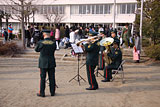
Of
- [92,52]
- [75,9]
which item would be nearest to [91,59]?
[92,52]

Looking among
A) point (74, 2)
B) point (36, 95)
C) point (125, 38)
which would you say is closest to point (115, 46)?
point (36, 95)

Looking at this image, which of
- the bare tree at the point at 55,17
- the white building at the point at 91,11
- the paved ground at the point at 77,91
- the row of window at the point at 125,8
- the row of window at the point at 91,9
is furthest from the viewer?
the row of window at the point at 91,9

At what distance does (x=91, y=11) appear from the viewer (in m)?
35.8

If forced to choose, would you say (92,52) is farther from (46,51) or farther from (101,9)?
(101,9)

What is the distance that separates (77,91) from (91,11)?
3094 cm

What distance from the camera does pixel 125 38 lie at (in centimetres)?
1410

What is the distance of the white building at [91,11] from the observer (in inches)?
1333

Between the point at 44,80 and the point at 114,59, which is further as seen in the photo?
the point at 114,59

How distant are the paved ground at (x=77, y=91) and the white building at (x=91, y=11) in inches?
1033

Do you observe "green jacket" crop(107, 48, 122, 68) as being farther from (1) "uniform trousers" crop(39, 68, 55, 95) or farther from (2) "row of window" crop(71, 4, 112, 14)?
(2) "row of window" crop(71, 4, 112, 14)

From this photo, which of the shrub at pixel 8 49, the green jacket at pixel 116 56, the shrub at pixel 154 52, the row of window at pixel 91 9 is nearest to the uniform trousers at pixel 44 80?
the green jacket at pixel 116 56

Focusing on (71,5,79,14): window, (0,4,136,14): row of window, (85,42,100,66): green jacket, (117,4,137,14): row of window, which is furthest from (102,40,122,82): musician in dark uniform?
(71,5,79,14): window

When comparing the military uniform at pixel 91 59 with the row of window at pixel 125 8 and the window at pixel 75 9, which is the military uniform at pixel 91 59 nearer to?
the row of window at pixel 125 8

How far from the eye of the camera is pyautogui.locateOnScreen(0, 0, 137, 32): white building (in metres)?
33.9
